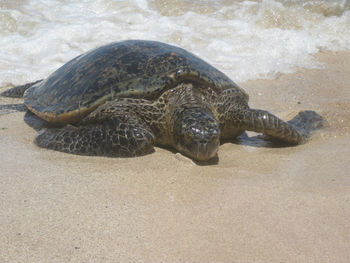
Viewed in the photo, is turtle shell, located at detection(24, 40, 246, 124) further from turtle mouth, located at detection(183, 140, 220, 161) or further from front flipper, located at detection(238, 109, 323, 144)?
turtle mouth, located at detection(183, 140, 220, 161)

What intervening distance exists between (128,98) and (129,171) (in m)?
0.96

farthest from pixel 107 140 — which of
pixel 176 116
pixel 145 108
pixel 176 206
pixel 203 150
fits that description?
pixel 176 206

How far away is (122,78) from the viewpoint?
4.04 m

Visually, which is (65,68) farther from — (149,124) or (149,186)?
(149,186)

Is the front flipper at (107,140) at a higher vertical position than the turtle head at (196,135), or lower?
lower

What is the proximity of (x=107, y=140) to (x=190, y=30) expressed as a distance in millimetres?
5920

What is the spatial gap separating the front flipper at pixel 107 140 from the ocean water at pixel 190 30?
3206mm

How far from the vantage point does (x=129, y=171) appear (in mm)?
3236

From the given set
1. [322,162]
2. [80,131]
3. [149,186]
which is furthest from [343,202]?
[80,131]

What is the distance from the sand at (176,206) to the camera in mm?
2133

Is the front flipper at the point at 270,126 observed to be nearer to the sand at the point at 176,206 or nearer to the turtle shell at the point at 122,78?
the sand at the point at 176,206

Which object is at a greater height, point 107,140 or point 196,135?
point 196,135

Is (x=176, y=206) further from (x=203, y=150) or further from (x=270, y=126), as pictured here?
(x=270, y=126)

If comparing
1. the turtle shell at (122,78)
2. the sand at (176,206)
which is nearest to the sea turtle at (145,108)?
the turtle shell at (122,78)
